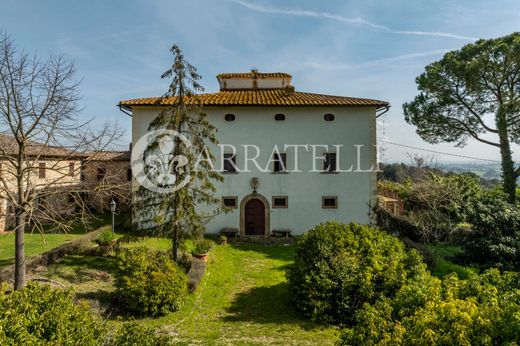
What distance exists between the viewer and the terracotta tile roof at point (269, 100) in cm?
1803

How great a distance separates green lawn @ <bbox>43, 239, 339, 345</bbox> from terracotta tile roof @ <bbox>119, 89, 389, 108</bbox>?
26.2 ft

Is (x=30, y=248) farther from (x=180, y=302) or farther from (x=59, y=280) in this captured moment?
(x=180, y=302)

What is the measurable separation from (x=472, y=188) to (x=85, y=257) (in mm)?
20129

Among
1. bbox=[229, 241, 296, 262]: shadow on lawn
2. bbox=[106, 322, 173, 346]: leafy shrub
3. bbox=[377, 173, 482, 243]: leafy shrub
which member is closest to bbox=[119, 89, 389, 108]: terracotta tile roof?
bbox=[377, 173, 482, 243]: leafy shrub

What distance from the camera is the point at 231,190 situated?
18.4 m

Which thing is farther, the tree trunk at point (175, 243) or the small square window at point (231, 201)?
the small square window at point (231, 201)

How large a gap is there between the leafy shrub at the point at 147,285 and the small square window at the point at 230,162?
8.96m

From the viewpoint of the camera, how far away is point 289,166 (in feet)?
61.0

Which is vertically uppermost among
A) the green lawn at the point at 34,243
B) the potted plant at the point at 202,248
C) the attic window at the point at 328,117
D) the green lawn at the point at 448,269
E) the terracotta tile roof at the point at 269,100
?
the terracotta tile roof at the point at 269,100

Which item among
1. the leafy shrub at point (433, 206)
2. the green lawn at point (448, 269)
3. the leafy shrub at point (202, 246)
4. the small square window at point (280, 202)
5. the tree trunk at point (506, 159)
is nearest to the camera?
the leafy shrub at point (202, 246)

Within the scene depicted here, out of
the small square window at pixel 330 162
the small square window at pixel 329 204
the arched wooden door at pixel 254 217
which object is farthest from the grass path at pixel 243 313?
the small square window at pixel 330 162

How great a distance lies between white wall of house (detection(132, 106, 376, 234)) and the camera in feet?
60.5

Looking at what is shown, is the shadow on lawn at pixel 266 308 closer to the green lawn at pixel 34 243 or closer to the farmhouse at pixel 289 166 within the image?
the green lawn at pixel 34 243

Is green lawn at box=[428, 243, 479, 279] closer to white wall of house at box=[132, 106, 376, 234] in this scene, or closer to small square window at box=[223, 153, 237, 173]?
white wall of house at box=[132, 106, 376, 234]
